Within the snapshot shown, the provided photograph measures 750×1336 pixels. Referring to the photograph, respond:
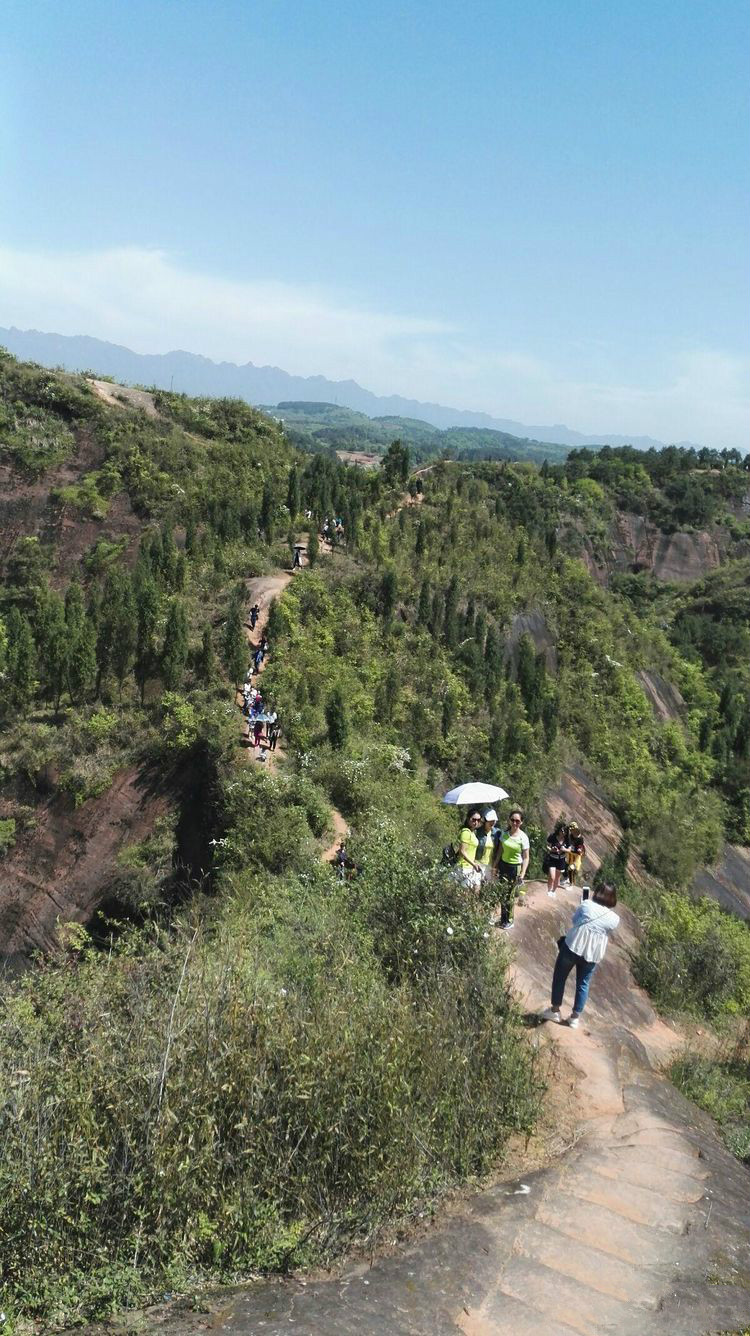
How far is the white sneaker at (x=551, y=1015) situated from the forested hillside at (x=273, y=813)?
3.27 feet

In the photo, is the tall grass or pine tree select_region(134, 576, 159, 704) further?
pine tree select_region(134, 576, 159, 704)

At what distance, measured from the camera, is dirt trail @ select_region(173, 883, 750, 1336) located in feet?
16.3

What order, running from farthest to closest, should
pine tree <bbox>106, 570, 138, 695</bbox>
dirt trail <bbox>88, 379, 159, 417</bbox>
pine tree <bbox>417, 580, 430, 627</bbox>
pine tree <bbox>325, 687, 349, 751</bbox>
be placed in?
dirt trail <bbox>88, 379, 159, 417</bbox> < pine tree <bbox>417, 580, 430, 627</bbox> < pine tree <bbox>106, 570, 138, 695</bbox> < pine tree <bbox>325, 687, 349, 751</bbox>

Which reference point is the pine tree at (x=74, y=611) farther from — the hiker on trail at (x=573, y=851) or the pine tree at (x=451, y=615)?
the hiker on trail at (x=573, y=851)

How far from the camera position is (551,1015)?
8688 millimetres

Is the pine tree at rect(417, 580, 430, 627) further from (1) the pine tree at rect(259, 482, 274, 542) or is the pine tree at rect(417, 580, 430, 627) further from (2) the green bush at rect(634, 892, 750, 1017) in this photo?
(2) the green bush at rect(634, 892, 750, 1017)

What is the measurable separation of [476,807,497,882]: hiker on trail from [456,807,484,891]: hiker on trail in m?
0.06

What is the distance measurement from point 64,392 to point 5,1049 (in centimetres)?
3448

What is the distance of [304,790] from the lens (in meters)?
15.7

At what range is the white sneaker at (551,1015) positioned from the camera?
8625mm

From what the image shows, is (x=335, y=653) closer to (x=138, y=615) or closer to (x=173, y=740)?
(x=138, y=615)

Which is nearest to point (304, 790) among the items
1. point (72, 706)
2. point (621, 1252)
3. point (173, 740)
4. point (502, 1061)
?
point (173, 740)

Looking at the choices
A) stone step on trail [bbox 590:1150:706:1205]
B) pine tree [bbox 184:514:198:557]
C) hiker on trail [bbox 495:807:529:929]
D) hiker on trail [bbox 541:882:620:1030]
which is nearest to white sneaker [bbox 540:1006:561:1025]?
hiker on trail [bbox 541:882:620:1030]

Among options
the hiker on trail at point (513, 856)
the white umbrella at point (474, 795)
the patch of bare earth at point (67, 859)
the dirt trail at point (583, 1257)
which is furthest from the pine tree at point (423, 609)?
the dirt trail at point (583, 1257)
